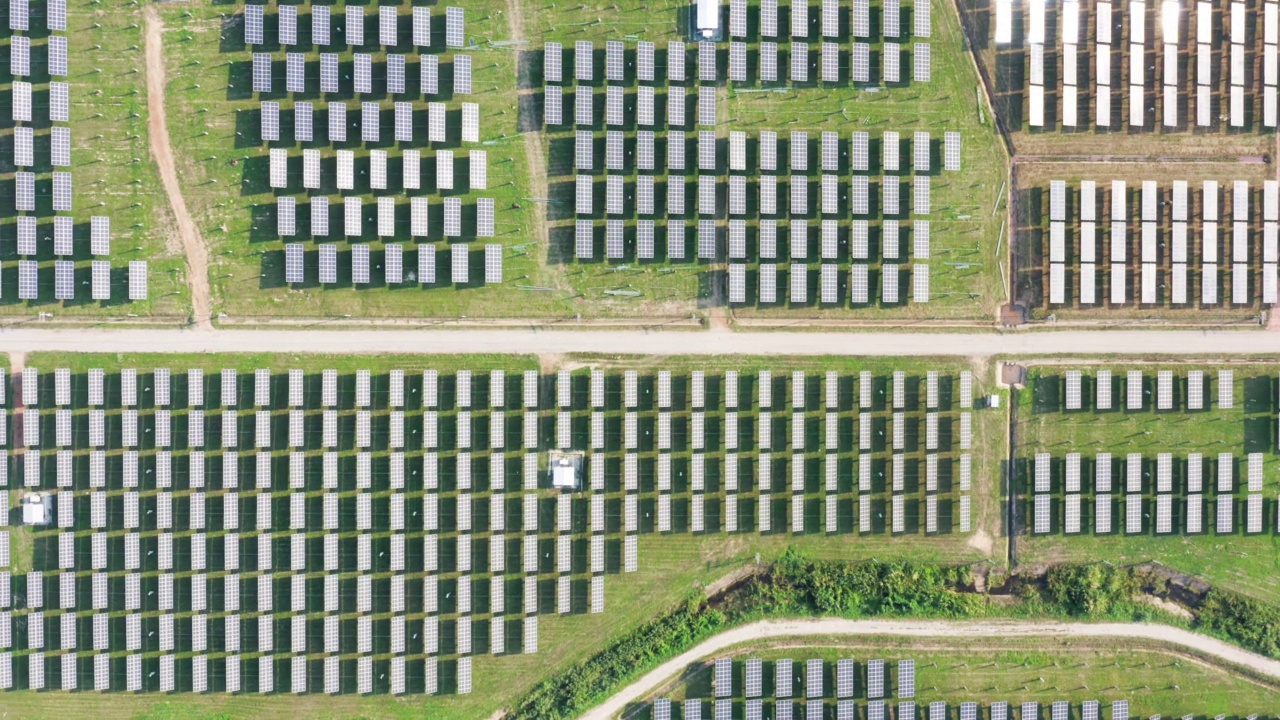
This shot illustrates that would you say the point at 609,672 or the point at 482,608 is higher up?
the point at 482,608

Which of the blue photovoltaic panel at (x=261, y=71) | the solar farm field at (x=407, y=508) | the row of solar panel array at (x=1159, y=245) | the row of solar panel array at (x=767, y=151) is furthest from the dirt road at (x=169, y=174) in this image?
the row of solar panel array at (x=1159, y=245)

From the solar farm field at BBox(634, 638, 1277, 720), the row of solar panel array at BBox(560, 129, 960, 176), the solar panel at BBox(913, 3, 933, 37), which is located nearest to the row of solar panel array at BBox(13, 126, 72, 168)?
the row of solar panel array at BBox(560, 129, 960, 176)

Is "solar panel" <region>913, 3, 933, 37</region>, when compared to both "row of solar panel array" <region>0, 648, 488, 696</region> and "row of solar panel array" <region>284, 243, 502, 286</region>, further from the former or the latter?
"row of solar panel array" <region>0, 648, 488, 696</region>

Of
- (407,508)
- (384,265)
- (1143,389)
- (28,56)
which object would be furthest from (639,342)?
(28,56)

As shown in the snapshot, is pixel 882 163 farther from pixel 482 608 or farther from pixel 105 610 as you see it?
pixel 105 610

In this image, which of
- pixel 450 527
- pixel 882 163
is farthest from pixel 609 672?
pixel 882 163
